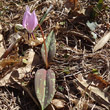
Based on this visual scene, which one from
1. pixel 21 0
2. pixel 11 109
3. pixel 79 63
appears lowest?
pixel 11 109

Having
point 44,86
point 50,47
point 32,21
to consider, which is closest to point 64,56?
point 50,47

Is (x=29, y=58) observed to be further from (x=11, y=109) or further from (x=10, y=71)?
(x=11, y=109)

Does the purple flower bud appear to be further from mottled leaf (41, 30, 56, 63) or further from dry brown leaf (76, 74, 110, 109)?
dry brown leaf (76, 74, 110, 109)

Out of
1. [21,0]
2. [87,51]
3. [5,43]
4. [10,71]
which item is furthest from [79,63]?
[21,0]

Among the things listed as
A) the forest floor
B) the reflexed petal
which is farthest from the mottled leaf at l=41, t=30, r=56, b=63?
the reflexed petal

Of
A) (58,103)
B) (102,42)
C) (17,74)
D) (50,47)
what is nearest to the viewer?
(58,103)

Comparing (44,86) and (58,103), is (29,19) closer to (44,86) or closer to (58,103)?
(44,86)

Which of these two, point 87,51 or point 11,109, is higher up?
point 87,51
